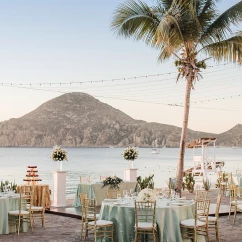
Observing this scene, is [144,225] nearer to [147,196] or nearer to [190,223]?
[147,196]

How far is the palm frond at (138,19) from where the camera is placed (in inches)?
525

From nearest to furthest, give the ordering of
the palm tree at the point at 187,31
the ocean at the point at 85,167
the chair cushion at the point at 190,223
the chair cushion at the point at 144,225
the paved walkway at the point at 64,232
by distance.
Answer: the chair cushion at the point at 144,225, the chair cushion at the point at 190,223, the paved walkway at the point at 64,232, the palm tree at the point at 187,31, the ocean at the point at 85,167

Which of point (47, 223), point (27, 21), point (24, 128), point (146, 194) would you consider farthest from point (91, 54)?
point (24, 128)

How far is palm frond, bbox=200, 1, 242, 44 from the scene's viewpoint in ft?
43.5

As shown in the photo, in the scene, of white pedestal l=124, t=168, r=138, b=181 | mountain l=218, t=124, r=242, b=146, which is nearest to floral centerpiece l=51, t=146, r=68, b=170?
white pedestal l=124, t=168, r=138, b=181

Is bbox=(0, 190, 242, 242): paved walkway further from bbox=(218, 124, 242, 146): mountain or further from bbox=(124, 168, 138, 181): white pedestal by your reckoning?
bbox=(218, 124, 242, 146): mountain

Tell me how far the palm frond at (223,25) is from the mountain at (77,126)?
246 feet

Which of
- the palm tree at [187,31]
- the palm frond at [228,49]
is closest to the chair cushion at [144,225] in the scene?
the palm tree at [187,31]

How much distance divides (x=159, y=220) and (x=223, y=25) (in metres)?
7.20

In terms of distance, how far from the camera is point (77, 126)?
9875 cm

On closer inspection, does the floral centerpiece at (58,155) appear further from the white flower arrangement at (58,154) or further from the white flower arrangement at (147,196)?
the white flower arrangement at (147,196)

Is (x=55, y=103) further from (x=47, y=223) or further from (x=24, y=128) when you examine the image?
(x=47, y=223)

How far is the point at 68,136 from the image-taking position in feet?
324

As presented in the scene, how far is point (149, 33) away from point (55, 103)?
84817 mm
